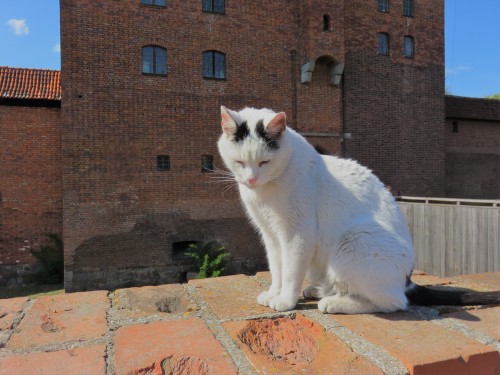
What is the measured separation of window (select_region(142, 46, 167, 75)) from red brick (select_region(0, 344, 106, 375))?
1270cm

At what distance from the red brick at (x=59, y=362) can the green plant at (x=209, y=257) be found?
37.4 feet

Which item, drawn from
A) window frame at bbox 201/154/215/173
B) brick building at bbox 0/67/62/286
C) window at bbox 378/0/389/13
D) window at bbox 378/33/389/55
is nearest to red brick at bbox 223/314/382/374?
window frame at bbox 201/154/215/173

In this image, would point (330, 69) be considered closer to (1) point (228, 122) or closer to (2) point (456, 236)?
(2) point (456, 236)

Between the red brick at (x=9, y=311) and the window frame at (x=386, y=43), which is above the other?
the window frame at (x=386, y=43)

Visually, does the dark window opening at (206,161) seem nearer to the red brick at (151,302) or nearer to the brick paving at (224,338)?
the red brick at (151,302)

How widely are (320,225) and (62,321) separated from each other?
1.56 metres

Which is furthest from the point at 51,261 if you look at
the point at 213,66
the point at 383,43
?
the point at 383,43

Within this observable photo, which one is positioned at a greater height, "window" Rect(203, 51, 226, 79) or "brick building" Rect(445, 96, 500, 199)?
"window" Rect(203, 51, 226, 79)

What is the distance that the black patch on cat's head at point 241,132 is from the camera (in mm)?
2156

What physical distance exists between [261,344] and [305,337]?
0.77 feet

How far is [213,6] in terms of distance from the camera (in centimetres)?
1353

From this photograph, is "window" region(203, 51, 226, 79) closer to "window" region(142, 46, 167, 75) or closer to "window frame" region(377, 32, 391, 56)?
"window" region(142, 46, 167, 75)

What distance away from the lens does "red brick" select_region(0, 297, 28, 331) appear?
5.88ft

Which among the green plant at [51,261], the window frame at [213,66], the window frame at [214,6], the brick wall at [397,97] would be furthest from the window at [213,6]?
Answer: the green plant at [51,261]
